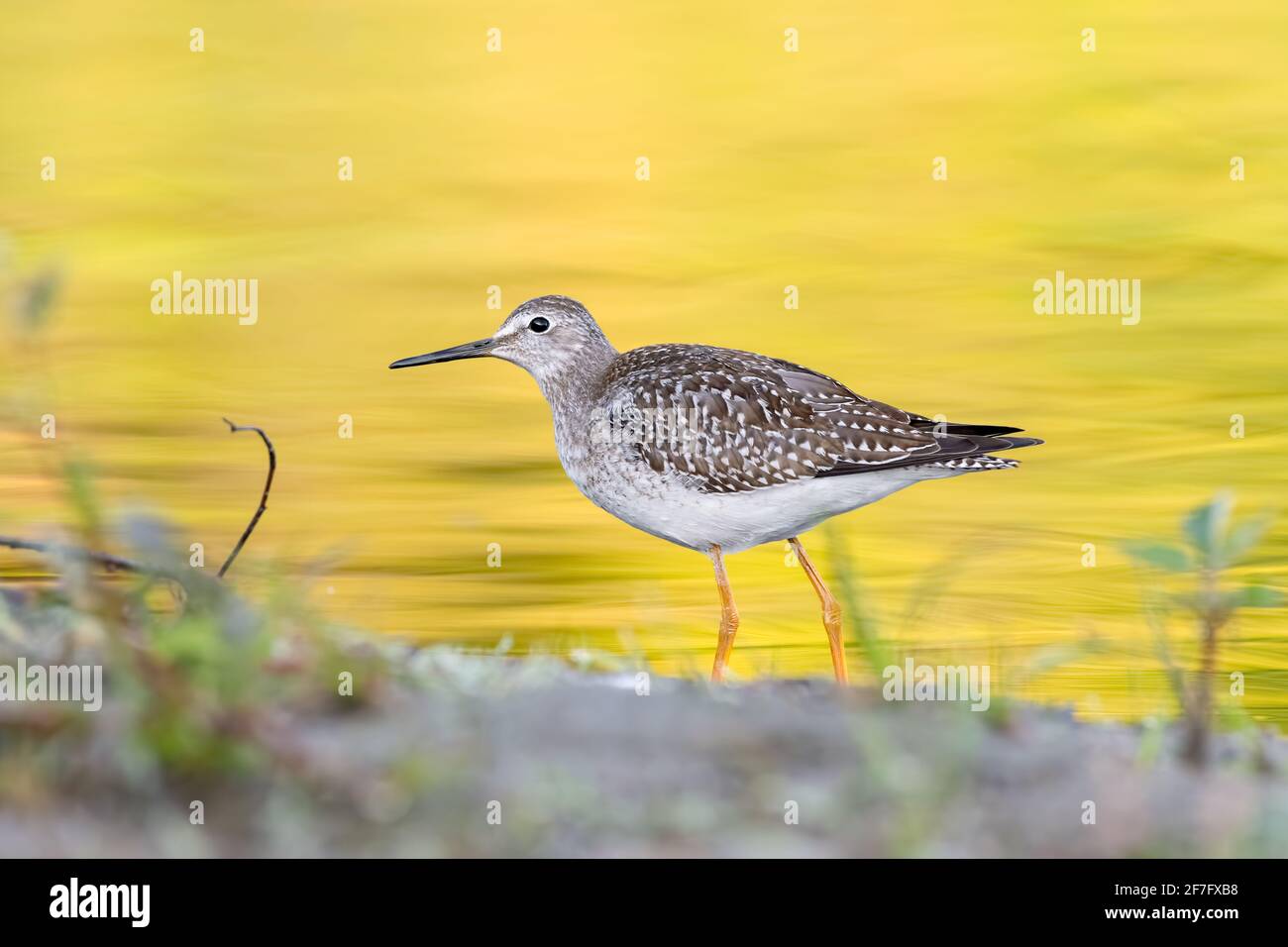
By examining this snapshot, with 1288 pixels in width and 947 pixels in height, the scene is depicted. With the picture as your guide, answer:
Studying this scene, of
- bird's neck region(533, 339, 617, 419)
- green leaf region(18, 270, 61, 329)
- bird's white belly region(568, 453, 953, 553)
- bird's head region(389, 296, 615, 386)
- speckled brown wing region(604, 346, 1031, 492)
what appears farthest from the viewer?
bird's head region(389, 296, 615, 386)

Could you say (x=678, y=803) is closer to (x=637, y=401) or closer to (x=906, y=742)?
(x=906, y=742)

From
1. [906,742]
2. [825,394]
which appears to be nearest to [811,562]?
[825,394]

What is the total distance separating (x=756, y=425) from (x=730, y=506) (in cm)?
55

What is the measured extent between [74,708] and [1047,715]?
4.27m

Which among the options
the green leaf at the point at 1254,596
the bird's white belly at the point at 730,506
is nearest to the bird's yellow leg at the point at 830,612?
the bird's white belly at the point at 730,506

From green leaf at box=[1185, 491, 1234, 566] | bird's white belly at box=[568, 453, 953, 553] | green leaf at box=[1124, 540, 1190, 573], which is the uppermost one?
bird's white belly at box=[568, 453, 953, 553]

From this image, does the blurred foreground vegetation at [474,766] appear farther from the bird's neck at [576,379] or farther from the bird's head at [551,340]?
the bird's head at [551,340]

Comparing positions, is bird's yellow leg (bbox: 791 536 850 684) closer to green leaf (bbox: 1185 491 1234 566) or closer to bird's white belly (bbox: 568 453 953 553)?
bird's white belly (bbox: 568 453 953 553)

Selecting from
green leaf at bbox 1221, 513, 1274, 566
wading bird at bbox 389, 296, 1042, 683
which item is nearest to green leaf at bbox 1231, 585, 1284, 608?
green leaf at bbox 1221, 513, 1274, 566

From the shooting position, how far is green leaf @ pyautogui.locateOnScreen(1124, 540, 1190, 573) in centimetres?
535

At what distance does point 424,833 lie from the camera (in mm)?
4500

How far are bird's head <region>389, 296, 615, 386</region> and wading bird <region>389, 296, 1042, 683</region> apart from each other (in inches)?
11.7

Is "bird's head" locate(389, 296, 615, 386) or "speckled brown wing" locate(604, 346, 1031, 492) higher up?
"bird's head" locate(389, 296, 615, 386)

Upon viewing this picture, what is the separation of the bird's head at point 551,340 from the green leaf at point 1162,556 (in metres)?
4.82
